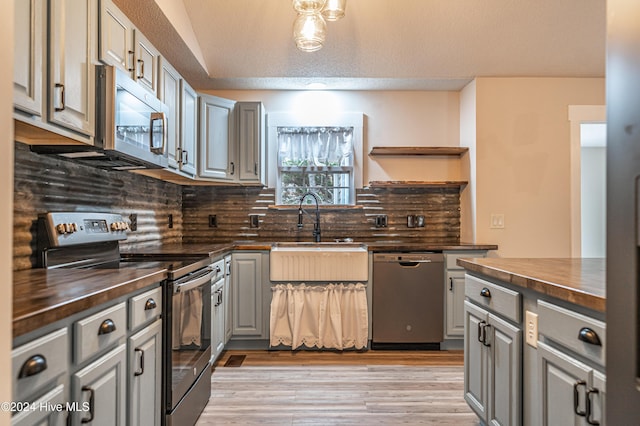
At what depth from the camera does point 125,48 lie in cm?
198

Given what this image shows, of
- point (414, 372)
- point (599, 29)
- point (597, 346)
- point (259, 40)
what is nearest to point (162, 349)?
point (597, 346)

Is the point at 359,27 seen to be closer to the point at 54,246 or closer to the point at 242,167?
the point at 242,167

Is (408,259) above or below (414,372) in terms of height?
above

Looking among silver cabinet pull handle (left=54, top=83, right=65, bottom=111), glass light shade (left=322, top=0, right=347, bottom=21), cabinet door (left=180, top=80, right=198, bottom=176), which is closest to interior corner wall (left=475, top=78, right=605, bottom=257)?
glass light shade (left=322, top=0, right=347, bottom=21)

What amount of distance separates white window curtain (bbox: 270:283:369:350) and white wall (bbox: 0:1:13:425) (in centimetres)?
250

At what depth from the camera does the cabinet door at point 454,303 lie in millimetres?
3195

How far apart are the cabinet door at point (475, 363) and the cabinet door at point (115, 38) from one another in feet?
7.16

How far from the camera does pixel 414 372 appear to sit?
9.07 ft

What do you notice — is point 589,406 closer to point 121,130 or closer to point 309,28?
point 121,130

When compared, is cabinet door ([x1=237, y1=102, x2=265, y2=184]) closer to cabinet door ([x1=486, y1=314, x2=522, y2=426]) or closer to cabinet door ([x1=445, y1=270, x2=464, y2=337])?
cabinet door ([x1=445, y1=270, x2=464, y2=337])

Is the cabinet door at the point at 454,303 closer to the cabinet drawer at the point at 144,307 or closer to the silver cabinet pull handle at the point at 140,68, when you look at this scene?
the cabinet drawer at the point at 144,307

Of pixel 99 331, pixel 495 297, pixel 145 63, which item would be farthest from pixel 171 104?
pixel 495 297

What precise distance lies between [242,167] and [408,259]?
1.71m

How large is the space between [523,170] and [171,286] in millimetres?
3158
